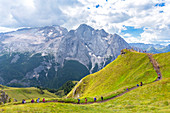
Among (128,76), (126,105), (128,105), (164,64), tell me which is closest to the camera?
(128,105)

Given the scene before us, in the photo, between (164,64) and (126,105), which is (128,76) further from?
(126,105)

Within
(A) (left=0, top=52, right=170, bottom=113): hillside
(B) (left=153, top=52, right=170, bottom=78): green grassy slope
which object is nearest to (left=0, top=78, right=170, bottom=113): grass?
(A) (left=0, top=52, right=170, bottom=113): hillside

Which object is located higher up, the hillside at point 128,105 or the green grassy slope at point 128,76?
the green grassy slope at point 128,76

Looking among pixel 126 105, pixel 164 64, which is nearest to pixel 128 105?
pixel 126 105

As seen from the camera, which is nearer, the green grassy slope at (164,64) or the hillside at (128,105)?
the hillside at (128,105)

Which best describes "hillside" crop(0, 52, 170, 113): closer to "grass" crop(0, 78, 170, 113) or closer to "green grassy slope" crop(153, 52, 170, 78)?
"grass" crop(0, 78, 170, 113)

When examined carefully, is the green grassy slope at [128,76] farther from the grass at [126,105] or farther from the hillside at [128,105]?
the grass at [126,105]

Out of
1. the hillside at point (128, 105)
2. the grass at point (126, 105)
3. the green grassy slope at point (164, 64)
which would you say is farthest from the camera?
the green grassy slope at point (164, 64)

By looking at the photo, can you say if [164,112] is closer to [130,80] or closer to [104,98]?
[104,98]

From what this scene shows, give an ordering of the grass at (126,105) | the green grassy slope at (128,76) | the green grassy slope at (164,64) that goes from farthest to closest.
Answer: the green grassy slope at (128,76)
the green grassy slope at (164,64)
the grass at (126,105)

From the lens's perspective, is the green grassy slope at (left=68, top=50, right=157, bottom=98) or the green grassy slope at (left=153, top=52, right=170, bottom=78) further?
the green grassy slope at (left=68, top=50, right=157, bottom=98)

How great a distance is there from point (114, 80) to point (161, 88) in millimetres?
40508

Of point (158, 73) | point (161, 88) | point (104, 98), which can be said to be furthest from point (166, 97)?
point (158, 73)

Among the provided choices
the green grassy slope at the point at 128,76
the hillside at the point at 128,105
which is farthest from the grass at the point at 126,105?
the green grassy slope at the point at 128,76
